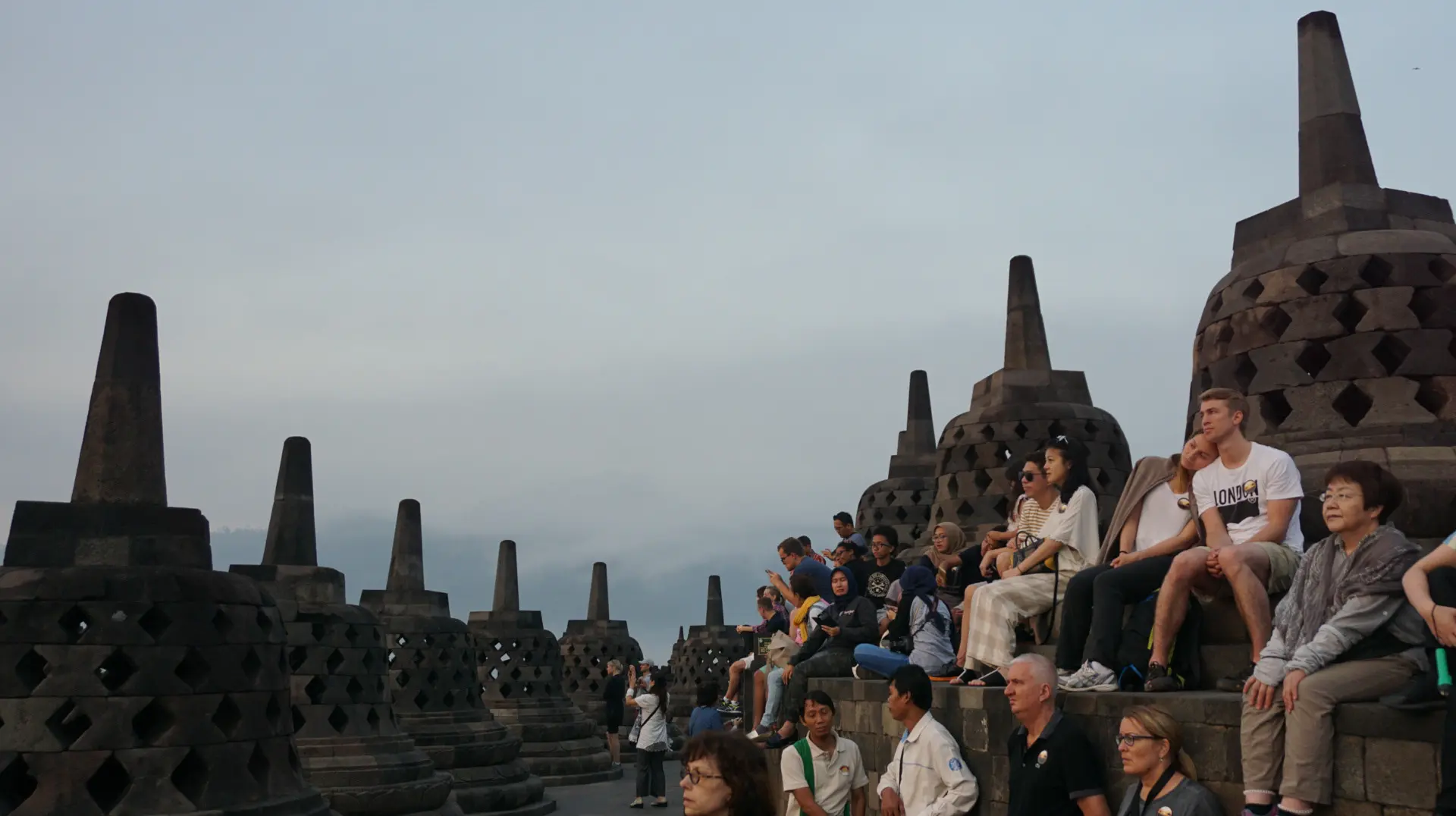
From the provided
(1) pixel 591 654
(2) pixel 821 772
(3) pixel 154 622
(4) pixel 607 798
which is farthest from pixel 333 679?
(1) pixel 591 654

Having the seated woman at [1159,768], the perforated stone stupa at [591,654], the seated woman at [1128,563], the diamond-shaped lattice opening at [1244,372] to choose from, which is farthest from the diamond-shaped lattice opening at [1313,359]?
the perforated stone stupa at [591,654]

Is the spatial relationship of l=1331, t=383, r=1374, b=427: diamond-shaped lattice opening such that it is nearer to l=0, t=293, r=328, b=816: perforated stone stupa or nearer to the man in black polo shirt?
the man in black polo shirt

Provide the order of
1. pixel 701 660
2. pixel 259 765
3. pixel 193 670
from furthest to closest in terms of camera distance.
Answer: pixel 701 660 → pixel 259 765 → pixel 193 670

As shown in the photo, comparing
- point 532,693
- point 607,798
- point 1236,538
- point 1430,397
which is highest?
point 1430,397

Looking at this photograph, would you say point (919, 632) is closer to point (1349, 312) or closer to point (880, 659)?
point (880, 659)

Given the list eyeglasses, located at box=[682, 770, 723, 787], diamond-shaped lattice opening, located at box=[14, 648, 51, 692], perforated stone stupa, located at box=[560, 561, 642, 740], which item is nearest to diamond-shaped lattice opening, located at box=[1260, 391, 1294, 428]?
eyeglasses, located at box=[682, 770, 723, 787]

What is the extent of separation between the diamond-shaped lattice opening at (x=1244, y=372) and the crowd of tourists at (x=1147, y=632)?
188cm

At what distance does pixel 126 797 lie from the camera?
7188 mm

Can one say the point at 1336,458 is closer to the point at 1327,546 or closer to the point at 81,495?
the point at 1327,546

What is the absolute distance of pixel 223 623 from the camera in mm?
7848

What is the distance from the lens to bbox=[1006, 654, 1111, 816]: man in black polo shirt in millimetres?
5020

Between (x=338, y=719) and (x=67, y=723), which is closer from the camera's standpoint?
(x=67, y=723)

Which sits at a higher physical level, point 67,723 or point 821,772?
point 67,723

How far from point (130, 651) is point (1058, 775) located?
5.70 meters
